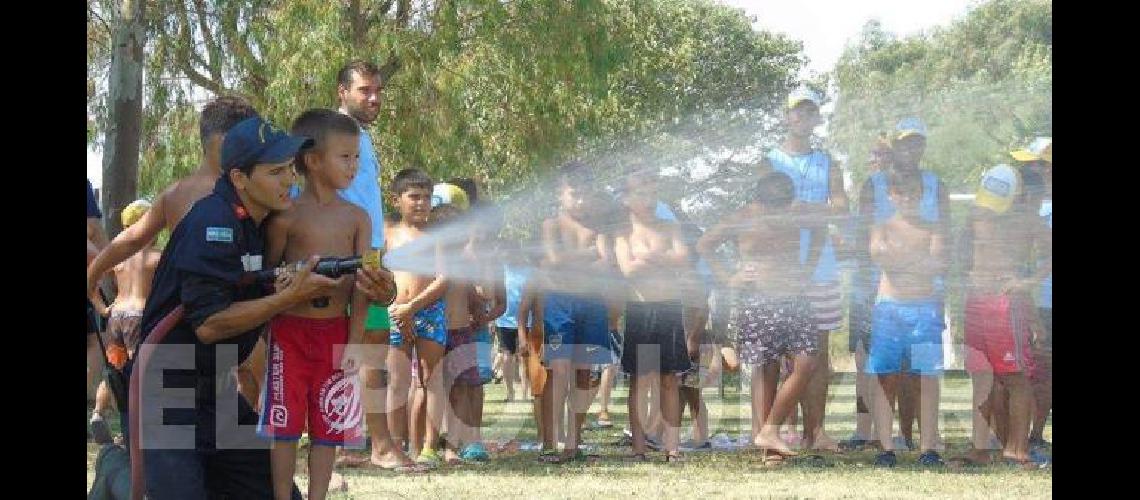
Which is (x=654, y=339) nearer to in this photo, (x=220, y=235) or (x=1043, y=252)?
(x=1043, y=252)

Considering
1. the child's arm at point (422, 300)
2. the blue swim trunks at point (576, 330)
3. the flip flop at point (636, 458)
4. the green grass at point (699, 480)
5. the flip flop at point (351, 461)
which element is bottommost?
the flip flop at point (636, 458)

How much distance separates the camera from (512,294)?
1066 centimetres

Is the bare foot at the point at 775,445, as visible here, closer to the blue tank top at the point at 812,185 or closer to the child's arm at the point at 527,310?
the blue tank top at the point at 812,185

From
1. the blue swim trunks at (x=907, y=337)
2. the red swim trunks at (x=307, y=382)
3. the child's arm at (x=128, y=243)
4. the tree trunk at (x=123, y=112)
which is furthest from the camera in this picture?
the tree trunk at (x=123, y=112)

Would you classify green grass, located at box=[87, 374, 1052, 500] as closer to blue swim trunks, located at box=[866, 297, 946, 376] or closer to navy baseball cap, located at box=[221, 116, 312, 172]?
blue swim trunks, located at box=[866, 297, 946, 376]

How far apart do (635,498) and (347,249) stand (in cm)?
198

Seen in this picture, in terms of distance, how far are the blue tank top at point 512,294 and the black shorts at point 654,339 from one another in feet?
5.11

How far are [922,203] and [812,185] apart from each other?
61 centimetres

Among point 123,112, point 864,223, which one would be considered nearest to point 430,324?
point 864,223

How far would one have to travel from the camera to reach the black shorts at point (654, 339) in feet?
28.5

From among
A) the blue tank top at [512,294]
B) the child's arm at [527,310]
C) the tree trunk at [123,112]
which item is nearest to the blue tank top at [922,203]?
the child's arm at [527,310]

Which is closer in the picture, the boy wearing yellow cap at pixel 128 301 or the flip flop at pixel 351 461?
the flip flop at pixel 351 461

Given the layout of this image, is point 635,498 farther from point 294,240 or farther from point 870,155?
point 870,155

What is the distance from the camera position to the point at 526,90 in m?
19.2
